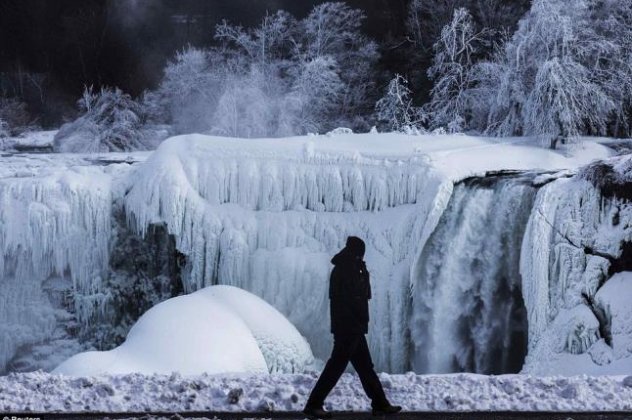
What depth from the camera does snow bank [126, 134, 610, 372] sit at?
16969 mm

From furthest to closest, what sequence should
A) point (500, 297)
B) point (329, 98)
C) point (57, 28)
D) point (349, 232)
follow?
point (57, 28) < point (329, 98) < point (349, 232) < point (500, 297)

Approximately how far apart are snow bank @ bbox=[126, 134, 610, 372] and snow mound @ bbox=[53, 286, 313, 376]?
161cm

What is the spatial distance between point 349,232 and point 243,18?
26892mm

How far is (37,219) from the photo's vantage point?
58.9 feet

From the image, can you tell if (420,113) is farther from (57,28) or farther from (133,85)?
(57,28)

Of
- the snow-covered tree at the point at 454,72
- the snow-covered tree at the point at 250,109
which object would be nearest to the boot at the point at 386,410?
the snow-covered tree at the point at 454,72

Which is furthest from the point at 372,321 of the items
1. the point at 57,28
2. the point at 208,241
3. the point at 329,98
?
the point at 57,28

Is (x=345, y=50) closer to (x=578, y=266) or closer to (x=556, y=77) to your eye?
(x=556, y=77)

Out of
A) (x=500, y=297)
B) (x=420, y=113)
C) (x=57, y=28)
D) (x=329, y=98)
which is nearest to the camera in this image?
(x=500, y=297)

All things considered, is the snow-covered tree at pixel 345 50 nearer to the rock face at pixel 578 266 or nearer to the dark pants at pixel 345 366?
the rock face at pixel 578 266

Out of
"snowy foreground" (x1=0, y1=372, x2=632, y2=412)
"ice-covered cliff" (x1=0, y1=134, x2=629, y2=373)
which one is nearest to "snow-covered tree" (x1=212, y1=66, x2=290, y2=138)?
"ice-covered cliff" (x1=0, y1=134, x2=629, y2=373)

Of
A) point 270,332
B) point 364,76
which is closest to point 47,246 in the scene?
point 270,332

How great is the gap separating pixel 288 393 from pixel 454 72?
1061 inches

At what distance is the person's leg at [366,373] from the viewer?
6988mm
